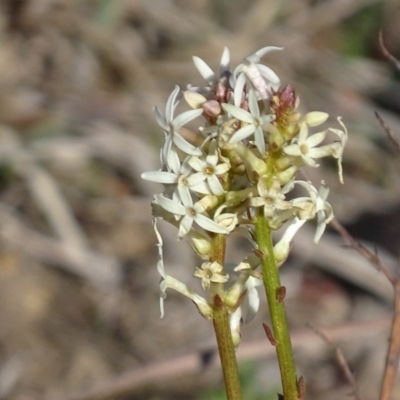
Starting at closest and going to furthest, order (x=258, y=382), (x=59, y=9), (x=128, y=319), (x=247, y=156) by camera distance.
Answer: (x=247, y=156), (x=258, y=382), (x=128, y=319), (x=59, y=9)

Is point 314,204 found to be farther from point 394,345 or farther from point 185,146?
point 394,345

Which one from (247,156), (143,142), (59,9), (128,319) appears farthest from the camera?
(59,9)

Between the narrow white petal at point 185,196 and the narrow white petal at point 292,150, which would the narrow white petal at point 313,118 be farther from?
the narrow white petal at point 185,196

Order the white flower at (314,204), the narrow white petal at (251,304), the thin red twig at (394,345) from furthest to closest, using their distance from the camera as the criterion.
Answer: the thin red twig at (394,345), the narrow white petal at (251,304), the white flower at (314,204)

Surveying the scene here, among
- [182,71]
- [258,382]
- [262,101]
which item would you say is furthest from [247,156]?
[182,71]

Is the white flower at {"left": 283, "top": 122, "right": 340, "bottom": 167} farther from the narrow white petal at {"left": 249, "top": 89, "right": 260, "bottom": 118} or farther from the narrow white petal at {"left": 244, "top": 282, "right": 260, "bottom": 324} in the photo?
the narrow white petal at {"left": 244, "top": 282, "right": 260, "bottom": 324}

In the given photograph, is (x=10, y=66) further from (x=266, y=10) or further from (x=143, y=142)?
(x=266, y=10)

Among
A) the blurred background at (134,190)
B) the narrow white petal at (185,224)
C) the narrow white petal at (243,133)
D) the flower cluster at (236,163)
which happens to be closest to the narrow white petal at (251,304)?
the flower cluster at (236,163)

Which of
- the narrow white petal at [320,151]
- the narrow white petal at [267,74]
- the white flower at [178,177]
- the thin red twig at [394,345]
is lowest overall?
the thin red twig at [394,345]
